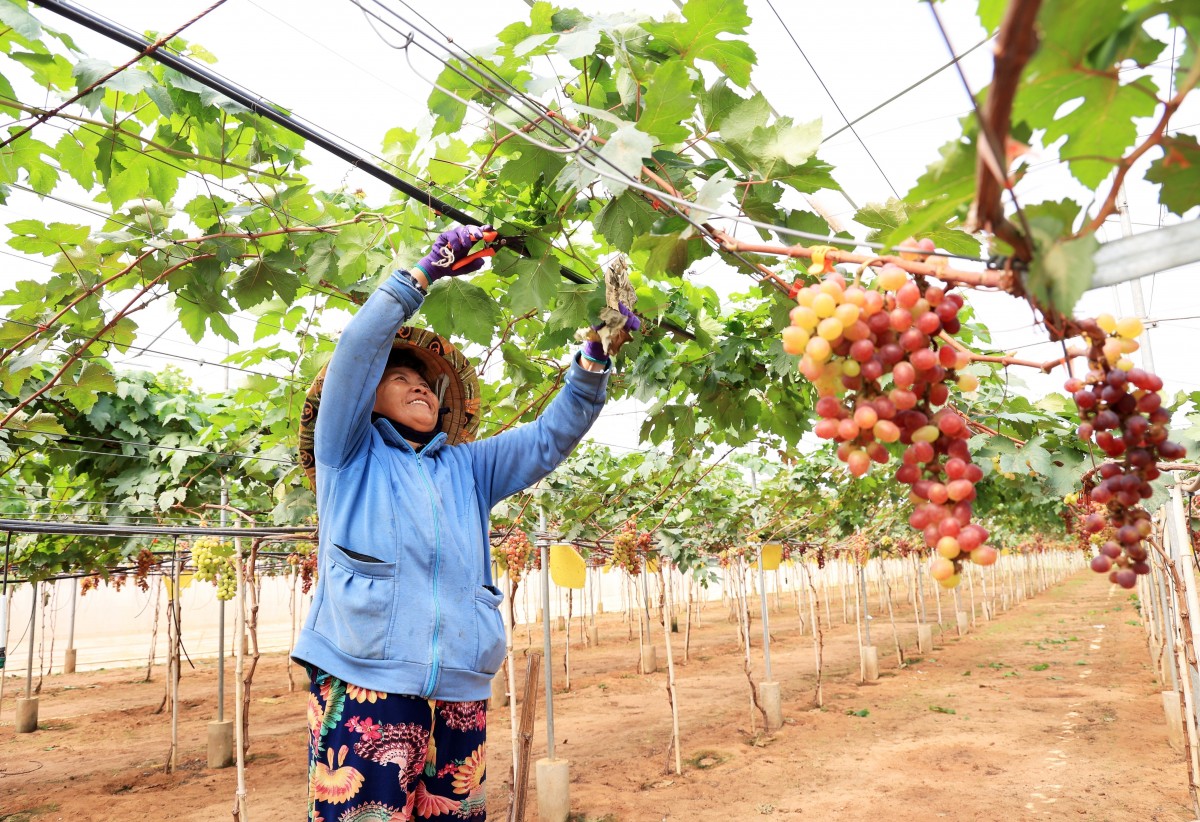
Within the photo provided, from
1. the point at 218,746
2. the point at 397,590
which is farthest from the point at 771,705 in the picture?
the point at 397,590

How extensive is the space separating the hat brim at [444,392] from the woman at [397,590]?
0.04 meters

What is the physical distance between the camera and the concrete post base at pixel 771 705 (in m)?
8.75

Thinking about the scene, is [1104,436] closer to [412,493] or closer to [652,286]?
[412,493]

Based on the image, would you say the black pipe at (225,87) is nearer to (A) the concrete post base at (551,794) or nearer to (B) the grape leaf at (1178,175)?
(B) the grape leaf at (1178,175)

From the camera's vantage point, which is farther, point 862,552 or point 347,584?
point 862,552

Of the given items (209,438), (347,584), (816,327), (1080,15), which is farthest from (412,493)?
(209,438)

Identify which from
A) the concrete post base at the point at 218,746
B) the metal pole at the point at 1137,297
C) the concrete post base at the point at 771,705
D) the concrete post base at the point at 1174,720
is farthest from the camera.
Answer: the concrete post base at the point at 771,705

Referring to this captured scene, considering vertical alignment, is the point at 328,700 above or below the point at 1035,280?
below

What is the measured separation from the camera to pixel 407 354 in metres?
2.36

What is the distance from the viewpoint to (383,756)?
179 centimetres

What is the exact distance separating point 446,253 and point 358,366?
1.17 feet

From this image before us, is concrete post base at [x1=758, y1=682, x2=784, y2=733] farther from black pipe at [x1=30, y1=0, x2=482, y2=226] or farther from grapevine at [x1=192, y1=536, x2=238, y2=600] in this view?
black pipe at [x1=30, y1=0, x2=482, y2=226]

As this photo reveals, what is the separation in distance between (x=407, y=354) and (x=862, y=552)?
12124 mm

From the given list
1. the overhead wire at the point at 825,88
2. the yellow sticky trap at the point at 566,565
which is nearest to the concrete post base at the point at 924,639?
the yellow sticky trap at the point at 566,565
